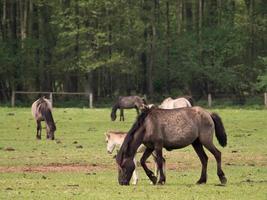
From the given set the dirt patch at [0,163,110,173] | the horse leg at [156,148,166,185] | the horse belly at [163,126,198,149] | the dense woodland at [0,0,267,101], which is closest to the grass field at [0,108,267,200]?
the dirt patch at [0,163,110,173]

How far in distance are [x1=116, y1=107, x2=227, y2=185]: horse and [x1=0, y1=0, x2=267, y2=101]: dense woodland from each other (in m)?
47.5

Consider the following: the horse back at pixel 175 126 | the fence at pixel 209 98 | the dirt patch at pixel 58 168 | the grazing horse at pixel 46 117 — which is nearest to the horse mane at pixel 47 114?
the grazing horse at pixel 46 117

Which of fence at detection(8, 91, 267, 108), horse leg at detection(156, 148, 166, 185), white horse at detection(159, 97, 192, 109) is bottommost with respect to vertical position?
fence at detection(8, 91, 267, 108)

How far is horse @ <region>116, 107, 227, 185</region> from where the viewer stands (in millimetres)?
18000

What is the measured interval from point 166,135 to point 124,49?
171ft

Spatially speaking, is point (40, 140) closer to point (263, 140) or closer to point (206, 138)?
point (263, 140)

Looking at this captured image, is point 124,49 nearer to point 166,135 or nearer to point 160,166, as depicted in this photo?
point 166,135

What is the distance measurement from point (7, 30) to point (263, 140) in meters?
42.4

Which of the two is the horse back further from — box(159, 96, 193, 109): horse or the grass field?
box(159, 96, 193, 109): horse

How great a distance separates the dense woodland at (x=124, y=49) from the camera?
67.4 m

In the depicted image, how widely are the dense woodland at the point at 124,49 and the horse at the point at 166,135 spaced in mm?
47468

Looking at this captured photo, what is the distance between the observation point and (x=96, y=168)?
22656mm

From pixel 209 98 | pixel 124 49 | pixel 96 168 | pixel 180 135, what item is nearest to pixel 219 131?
pixel 180 135

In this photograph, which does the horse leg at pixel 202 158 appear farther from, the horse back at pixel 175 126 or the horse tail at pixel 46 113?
the horse tail at pixel 46 113
